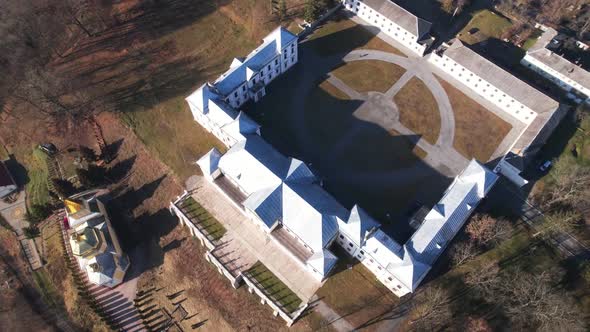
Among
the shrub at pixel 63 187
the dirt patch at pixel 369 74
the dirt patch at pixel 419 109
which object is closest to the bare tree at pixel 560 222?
the dirt patch at pixel 419 109

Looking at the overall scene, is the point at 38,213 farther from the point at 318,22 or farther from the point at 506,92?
the point at 506,92

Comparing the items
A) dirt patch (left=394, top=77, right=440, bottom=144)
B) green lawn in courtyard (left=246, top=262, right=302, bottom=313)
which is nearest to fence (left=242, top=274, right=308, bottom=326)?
green lawn in courtyard (left=246, top=262, right=302, bottom=313)

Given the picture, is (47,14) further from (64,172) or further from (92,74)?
(64,172)

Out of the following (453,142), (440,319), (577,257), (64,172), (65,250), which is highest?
(453,142)

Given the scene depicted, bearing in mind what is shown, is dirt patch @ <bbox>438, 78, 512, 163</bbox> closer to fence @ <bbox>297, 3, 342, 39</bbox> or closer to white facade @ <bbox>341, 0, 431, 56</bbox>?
white facade @ <bbox>341, 0, 431, 56</bbox>

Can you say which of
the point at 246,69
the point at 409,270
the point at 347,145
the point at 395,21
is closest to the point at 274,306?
the point at 409,270

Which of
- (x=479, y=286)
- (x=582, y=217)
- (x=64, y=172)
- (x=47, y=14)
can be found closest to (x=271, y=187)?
(x=479, y=286)
